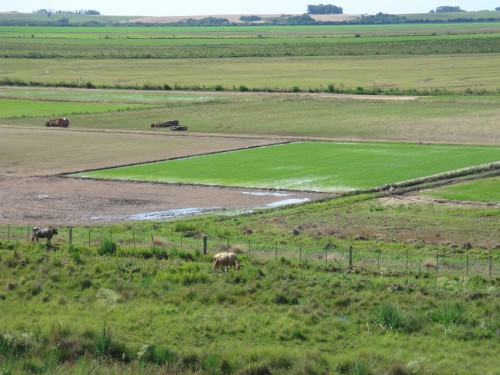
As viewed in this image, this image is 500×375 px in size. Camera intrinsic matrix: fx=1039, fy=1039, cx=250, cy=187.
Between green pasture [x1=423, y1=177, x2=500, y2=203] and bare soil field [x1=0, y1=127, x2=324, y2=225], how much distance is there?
5956mm

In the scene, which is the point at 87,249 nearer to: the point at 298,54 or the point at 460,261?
the point at 460,261

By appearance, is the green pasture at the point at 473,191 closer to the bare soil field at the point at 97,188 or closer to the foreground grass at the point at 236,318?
the bare soil field at the point at 97,188

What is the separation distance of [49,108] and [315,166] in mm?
40149

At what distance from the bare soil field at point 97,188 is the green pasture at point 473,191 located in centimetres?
596

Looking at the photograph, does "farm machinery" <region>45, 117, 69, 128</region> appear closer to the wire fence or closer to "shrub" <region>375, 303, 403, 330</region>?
the wire fence

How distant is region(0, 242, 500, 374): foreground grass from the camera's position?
74.4 feet

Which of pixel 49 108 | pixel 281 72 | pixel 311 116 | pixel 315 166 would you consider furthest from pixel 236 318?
pixel 281 72

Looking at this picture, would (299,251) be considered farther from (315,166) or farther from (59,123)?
(59,123)

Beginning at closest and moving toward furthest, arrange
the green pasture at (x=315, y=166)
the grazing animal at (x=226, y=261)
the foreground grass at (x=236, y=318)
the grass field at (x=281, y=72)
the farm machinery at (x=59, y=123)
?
the foreground grass at (x=236, y=318) < the grazing animal at (x=226, y=261) < the green pasture at (x=315, y=166) < the farm machinery at (x=59, y=123) < the grass field at (x=281, y=72)

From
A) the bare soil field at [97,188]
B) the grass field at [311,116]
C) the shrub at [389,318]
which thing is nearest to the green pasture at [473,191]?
the bare soil field at [97,188]

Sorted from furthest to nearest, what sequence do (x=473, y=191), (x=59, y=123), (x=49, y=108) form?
(x=49, y=108) < (x=59, y=123) < (x=473, y=191)

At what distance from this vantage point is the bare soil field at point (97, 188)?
4506cm

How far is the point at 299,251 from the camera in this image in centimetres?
3462

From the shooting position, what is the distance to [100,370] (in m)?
21.9
